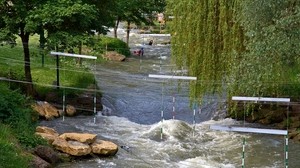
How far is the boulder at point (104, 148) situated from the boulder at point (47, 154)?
1429mm

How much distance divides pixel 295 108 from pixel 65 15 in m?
9.73

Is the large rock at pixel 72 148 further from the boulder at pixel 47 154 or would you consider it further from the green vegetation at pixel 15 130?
the boulder at pixel 47 154

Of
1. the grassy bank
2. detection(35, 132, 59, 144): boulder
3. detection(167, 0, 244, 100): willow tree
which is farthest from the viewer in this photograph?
→ detection(167, 0, 244, 100): willow tree

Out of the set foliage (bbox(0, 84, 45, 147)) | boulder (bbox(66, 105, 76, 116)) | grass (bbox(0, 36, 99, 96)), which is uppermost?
grass (bbox(0, 36, 99, 96))

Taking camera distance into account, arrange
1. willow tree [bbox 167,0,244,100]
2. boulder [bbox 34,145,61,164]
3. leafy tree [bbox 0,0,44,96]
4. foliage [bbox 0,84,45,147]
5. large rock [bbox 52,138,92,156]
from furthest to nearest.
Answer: leafy tree [bbox 0,0,44,96]
willow tree [bbox 167,0,244,100]
large rock [bbox 52,138,92,156]
foliage [bbox 0,84,45,147]
boulder [bbox 34,145,61,164]

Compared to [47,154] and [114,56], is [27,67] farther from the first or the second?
[114,56]

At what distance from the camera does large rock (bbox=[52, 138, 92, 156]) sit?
49.2 feet

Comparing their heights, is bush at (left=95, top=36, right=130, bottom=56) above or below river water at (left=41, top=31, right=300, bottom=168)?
above

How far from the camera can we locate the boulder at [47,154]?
14.2m

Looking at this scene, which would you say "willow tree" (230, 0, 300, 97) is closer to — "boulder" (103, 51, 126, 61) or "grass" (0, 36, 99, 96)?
"grass" (0, 36, 99, 96)

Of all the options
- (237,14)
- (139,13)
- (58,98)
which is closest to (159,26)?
(139,13)

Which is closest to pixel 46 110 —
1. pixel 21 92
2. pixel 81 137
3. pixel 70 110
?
pixel 70 110

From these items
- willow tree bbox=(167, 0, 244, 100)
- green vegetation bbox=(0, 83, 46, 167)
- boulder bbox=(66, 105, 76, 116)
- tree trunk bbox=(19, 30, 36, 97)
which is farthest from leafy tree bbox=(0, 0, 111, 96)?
willow tree bbox=(167, 0, 244, 100)

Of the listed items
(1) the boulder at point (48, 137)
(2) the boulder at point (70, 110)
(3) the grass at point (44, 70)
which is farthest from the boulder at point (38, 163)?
(3) the grass at point (44, 70)
